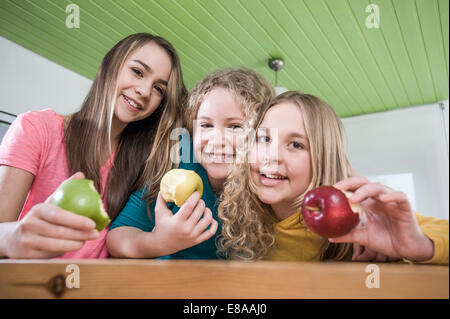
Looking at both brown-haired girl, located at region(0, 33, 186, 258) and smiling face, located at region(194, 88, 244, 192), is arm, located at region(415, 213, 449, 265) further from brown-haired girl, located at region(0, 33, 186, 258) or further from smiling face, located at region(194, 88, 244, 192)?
brown-haired girl, located at region(0, 33, 186, 258)

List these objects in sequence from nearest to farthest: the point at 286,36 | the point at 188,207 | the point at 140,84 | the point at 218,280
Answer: the point at 218,280
the point at 188,207
the point at 140,84
the point at 286,36

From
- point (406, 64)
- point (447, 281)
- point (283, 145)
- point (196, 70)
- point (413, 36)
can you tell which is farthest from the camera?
point (196, 70)

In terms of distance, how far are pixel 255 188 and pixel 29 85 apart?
70 centimetres

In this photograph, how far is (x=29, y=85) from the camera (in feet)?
2.62

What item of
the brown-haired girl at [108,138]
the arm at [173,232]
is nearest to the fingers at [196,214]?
the arm at [173,232]

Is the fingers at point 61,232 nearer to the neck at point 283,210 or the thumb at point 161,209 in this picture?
the thumb at point 161,209

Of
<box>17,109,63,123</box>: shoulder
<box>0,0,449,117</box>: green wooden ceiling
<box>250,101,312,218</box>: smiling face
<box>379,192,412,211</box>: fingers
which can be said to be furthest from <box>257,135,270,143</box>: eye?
<box>0,0,449,117</box>: green wooden ceiling

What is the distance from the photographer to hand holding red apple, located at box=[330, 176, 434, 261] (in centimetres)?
34

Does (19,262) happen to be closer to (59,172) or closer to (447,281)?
(59,172)

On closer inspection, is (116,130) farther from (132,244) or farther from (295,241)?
(295,241)

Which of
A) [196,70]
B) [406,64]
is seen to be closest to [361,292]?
[406,64]

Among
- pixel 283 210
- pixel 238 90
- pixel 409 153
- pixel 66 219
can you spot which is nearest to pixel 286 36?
pixel 409 153

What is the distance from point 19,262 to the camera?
341 mm
